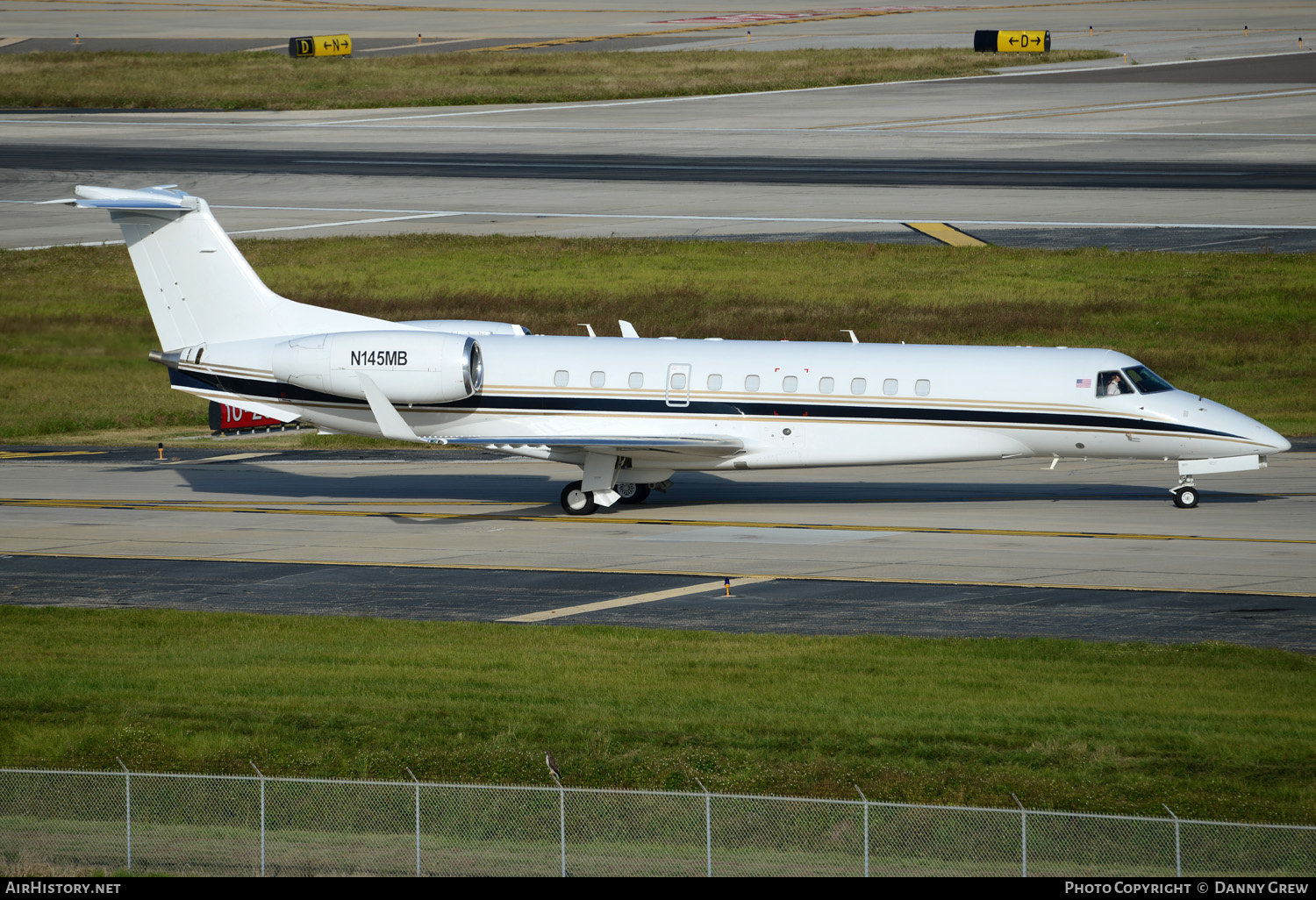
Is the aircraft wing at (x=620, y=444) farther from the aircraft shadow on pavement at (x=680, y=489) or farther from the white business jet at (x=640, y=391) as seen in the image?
the aircraft shadow on pavement at (x=680, y=489)

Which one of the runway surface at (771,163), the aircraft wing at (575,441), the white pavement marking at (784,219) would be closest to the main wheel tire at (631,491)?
the aircraft wing at (575,441)

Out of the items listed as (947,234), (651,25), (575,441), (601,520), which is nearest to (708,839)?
(575,441)

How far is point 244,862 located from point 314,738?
4775 millimetres

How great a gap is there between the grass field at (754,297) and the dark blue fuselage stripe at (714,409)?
38.0 ft

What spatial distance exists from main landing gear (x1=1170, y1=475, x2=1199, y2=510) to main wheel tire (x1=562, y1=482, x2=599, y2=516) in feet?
40.8

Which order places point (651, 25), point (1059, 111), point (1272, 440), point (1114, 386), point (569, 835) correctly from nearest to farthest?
point (569, 835) < point (1272, 440) < point (1114, 386) < point (1059, 111) < point (651, 25)

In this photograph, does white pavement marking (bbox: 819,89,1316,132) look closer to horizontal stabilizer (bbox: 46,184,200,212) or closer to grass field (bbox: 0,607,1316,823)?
horizontal stabilizer (bbox: 46,184,200,212)

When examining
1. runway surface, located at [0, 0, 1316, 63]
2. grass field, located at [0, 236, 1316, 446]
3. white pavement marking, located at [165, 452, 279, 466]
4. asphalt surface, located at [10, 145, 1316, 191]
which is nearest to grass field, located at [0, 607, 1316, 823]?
white pavement marking, located at [165, 452, 279, 466]

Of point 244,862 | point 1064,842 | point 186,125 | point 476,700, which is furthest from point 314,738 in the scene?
point 186,125

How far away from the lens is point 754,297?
5375cm

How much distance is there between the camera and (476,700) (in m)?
20.2

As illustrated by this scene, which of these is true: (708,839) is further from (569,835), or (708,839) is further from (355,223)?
(355,223)

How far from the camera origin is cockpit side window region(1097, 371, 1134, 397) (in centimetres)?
3130

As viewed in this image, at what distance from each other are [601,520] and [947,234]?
3008cm
